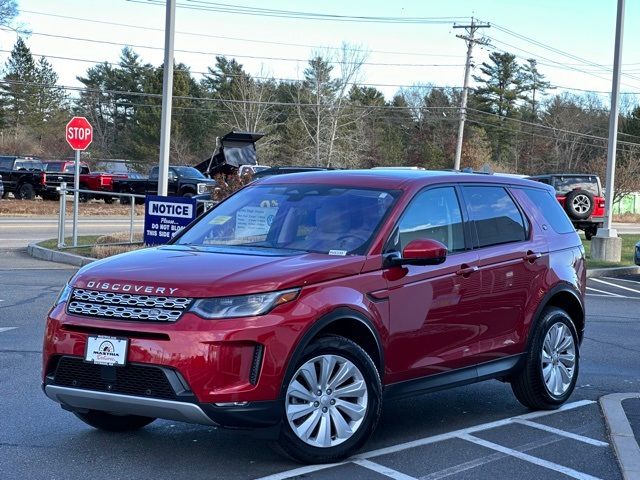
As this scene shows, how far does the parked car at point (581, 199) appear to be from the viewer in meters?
30.0

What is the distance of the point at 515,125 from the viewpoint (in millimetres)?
84000

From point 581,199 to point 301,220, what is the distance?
80.5 ft

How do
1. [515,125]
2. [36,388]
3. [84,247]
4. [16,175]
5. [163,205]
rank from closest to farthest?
1. [36,388]
2. [163,205]
3. [84,247]
4. [16,175]
5. [515,125]

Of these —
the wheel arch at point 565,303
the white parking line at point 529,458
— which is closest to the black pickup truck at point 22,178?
the wheel arch at point 565,303

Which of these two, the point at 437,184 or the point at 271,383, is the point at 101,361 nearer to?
the point at 271,383

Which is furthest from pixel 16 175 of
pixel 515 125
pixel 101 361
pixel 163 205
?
pixel 515 125

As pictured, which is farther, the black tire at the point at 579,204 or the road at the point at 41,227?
the black tire at the point at 579,204

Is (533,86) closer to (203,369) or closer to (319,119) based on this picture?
(319,119)

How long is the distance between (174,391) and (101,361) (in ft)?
1.59

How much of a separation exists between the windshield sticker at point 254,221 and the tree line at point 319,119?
56.9 meters

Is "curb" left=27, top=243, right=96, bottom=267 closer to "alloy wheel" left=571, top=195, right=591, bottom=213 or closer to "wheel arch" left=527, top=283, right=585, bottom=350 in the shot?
"wheel arch" left=527, top=283, right=585, bottom=350

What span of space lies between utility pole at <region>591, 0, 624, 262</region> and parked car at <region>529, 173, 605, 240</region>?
3.59 m

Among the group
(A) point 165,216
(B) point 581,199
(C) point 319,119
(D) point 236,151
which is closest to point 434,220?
(A) point 165,216

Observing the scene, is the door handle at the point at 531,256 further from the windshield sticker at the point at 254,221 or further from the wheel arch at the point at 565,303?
the windshield sticker at the point at 254,221
